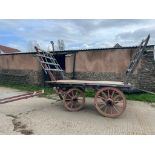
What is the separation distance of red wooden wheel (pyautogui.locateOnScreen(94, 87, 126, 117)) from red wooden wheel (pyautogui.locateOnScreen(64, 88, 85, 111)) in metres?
0.69

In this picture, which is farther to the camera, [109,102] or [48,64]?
[48,64]

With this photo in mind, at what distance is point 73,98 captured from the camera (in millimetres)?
7777

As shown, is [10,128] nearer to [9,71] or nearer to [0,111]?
[0,111]

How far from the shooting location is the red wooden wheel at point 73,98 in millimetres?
7762

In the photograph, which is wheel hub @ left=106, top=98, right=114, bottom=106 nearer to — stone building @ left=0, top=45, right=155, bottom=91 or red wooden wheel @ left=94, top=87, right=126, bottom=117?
red wooden wheel @ left=94, top=87, right=126, bottom=117

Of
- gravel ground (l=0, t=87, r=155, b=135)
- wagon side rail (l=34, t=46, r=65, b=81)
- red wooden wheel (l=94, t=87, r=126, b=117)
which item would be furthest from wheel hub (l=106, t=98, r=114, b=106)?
wagon side rail (l=34, t=46, r=65, b=81)

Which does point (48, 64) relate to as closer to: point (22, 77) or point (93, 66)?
point (93, 66)

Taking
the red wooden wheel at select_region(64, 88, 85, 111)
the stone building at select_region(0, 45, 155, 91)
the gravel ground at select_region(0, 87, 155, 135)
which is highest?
the stone building at select_region(0, 45, 155, 91)

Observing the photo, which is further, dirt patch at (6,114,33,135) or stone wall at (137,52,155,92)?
stone wall at (137,52,155,92)

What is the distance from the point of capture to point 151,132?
5.83 metres

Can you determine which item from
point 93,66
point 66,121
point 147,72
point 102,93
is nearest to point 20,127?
point 66,121

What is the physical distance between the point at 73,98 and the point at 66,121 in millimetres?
1284

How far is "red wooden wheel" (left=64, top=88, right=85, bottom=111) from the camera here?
776 centimetres

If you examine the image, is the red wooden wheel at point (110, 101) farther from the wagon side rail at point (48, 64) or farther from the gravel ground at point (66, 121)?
the wagon side rail at point (48, 64)
